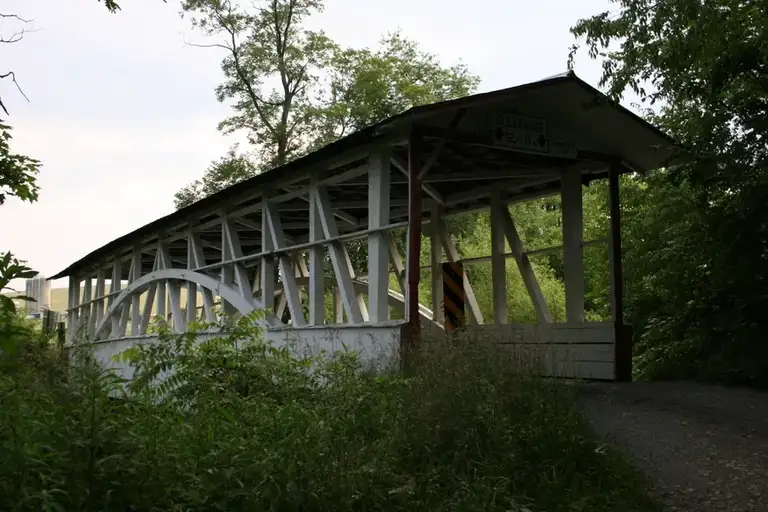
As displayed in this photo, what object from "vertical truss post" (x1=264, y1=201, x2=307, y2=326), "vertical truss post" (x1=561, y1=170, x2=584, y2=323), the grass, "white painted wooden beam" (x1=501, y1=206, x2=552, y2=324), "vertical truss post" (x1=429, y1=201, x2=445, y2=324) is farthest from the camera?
"vertical truss post" (x1=429, y1=201, x2=445, y2=324)

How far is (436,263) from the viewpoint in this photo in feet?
43.3

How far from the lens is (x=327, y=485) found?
405 cm

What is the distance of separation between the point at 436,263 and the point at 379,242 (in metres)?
4.34

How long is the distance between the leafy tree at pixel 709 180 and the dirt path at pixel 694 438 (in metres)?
0.91

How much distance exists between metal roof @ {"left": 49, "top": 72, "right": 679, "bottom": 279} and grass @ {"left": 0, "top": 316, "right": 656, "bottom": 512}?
3382 millimetres

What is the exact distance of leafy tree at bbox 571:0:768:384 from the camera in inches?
307

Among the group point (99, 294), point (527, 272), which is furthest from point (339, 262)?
point (99, 294)

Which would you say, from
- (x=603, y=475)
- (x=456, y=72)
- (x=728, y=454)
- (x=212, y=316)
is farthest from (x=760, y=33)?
(x=456, y=72)

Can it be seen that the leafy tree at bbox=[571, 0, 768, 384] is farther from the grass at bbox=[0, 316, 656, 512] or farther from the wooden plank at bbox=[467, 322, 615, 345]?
the grass at bbox=[0, 316, 656, 512]

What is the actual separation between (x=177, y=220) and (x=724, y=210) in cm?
1069

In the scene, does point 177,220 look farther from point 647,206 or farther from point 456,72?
point 456,72

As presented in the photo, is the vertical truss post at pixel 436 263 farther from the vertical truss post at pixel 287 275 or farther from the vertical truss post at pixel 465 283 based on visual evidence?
the vertical truss post at pixel 287 275

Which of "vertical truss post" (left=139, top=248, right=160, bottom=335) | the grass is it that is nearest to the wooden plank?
the grass

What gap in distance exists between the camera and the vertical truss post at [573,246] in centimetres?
1054
